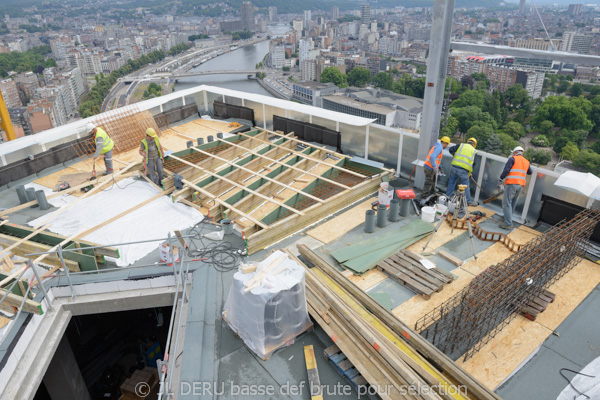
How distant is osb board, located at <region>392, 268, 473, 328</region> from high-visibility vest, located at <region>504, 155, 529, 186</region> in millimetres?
2497

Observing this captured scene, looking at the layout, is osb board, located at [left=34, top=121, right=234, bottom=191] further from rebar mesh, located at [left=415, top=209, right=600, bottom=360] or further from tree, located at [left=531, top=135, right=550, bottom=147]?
tree, located at [left=531, top=135, right=550, bottom=147]

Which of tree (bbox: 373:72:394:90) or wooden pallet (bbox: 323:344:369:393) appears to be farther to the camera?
tree (bbox: 373:72:394:90)

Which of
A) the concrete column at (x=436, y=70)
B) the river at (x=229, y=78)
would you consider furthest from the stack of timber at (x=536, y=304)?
the river at (x=229, y=78)

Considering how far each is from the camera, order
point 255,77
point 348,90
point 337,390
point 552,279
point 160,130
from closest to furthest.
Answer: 1. point 337,390
2. point 552,279
3. point 160,130
4. point 348,90
5. point 255,77

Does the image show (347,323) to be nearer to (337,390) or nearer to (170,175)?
(337,390)

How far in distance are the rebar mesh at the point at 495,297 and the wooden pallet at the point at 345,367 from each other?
1239 millimetres

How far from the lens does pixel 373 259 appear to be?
7.62 metres

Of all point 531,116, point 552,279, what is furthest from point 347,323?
point 531,116

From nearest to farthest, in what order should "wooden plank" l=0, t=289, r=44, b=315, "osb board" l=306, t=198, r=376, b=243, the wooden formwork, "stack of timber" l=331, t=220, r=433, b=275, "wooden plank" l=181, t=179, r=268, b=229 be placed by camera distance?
→ 1. "wooden plank" l=0, t=289, r=44, b=315
2. "stack of timber" l=331, t=220, r=433, b=275
3. "wooden plank" l=181, t=179, r=268, b=229
4. "osb board" l=306, t=198, r=376, b=243
5. the wooden formwork

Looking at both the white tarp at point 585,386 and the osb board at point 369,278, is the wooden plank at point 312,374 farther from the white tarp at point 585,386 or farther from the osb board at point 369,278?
the white tarp at point 585,386

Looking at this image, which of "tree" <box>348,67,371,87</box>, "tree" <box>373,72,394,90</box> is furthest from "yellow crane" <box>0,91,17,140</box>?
"tree" <box>348,67,371,87</box>

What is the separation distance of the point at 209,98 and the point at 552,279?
44.9ft

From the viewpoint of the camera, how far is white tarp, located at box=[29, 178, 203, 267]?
821cm

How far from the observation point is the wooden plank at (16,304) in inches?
251
